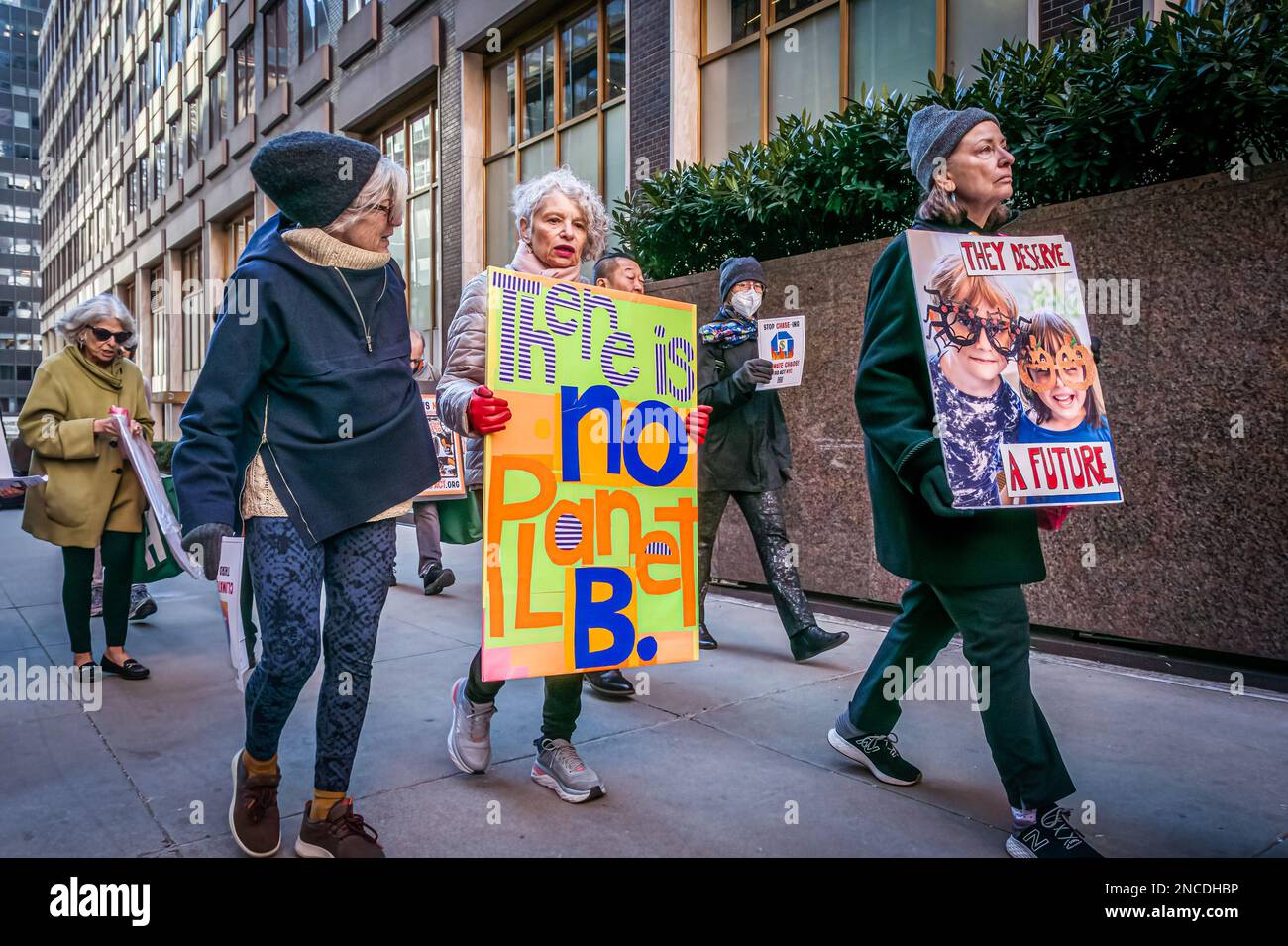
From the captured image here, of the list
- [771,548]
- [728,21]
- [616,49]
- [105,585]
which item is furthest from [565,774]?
[616,49]

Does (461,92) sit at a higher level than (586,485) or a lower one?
higher

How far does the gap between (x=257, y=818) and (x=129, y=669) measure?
8.44 feet

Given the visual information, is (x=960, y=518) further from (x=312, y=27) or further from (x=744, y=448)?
(x=312, y=27)

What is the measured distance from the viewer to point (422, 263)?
1672cm

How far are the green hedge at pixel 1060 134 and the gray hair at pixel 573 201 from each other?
281cm

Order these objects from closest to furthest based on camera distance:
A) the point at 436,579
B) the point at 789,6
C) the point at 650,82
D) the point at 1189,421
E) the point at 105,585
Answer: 1. the point at 1189,421
2. the point at 105,585
3. the point at 436,579
4. the point at 789,6
5. the point at 650,82

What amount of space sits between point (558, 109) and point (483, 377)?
37.3 ft

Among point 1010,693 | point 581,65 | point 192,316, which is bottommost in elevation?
point 1010,693

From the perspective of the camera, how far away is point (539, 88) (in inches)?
540

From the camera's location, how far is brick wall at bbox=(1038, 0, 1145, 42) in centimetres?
641

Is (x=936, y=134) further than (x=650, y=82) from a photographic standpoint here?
No

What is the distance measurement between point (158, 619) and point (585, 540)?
454 cm

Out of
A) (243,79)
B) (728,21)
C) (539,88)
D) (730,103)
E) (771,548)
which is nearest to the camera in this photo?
(771,548)

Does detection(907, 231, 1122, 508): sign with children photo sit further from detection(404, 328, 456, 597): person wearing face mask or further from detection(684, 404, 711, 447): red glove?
detection(404, 328, 456, 597): person wearing face mask
